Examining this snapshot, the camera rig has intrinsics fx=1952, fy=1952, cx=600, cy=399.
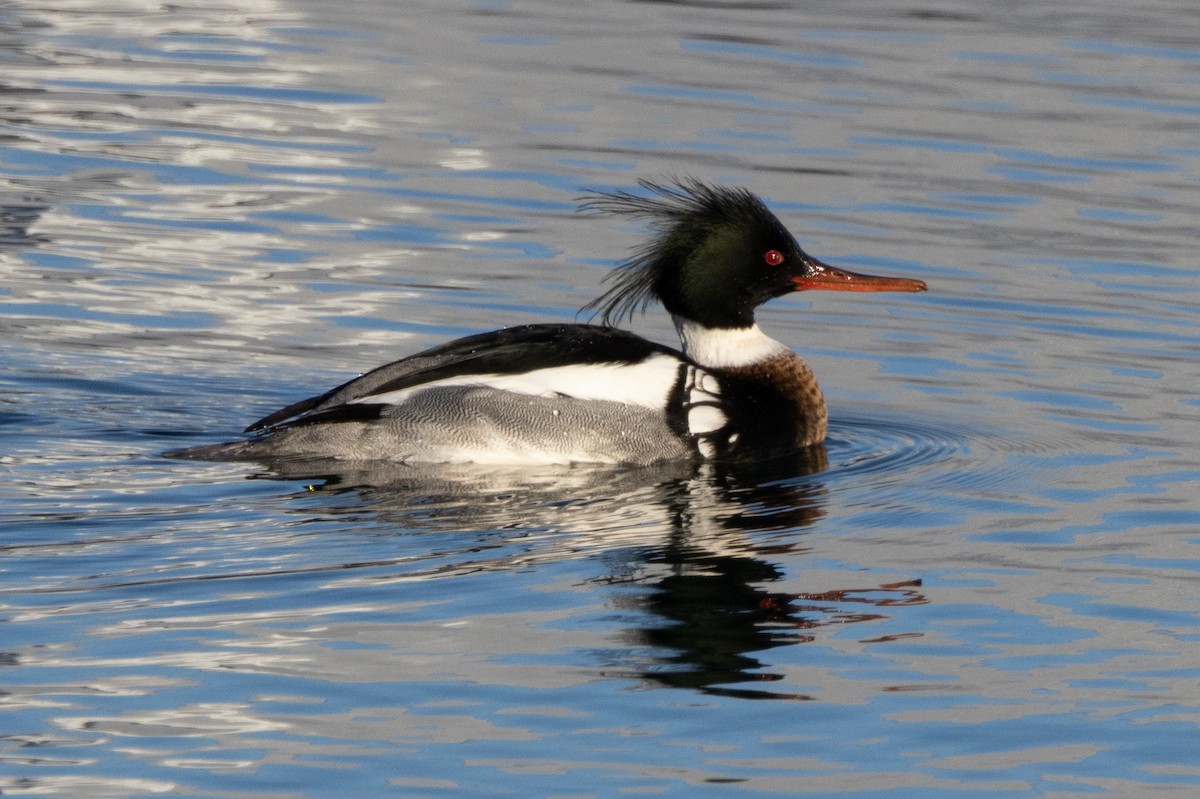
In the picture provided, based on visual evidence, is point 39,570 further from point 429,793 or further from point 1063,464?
point 1063,464

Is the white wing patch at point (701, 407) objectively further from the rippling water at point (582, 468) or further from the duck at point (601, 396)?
the rippling water at point (582, 468)

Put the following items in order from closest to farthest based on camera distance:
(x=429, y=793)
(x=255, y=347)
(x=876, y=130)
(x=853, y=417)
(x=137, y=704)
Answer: (x=429, y=793), (x=137, y=704), (x=853, y=417), (x=255, y=347), (x=876, y=130)

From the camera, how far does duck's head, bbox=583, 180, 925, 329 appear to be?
31.4ft

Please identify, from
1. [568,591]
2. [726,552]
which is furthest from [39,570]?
[726,552]

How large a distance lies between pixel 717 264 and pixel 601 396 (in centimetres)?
105

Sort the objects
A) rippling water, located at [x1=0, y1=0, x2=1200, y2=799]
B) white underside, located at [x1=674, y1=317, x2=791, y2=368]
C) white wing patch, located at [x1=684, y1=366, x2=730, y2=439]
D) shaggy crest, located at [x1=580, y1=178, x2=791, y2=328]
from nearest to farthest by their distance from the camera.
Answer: rippling water, located at [x1=0, y1=0, x2=1200, y2=799] → white wing patch, located at [x1=684, y1=366, x2=730, y2=439] → shaggy crest, located at [x1=580, y1=178, x2=791, y2=328] → white underside, located at [x1=674, y1=317, x2=791, y2=368]

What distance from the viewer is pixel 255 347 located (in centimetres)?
1086

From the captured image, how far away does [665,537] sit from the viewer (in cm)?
788

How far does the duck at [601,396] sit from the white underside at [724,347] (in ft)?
0.11

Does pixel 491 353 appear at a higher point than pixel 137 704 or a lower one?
higher

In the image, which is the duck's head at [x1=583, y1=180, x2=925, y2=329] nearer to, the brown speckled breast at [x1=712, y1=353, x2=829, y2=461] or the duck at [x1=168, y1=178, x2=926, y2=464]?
the duck at [x1=168, y1=178, x2=926, y2=464]

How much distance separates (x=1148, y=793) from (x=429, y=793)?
2.03 metres

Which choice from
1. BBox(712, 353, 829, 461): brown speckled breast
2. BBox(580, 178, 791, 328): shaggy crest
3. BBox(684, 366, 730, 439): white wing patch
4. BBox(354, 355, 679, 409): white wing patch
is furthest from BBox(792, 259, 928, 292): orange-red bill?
BBox(354, 355, 679, 409): white wing patch

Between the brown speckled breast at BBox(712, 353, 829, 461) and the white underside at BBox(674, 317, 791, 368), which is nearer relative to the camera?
the brown speckled breast at BBox(712, 353, 829, 461)
